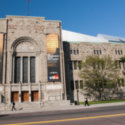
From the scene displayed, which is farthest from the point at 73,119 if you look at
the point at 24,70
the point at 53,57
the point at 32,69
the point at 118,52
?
the point at 118,52

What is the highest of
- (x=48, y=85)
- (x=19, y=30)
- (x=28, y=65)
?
(x=19, y=30)

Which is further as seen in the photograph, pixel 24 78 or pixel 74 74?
pixel 74 74

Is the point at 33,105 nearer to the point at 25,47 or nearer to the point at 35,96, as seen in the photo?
the point at 35,96

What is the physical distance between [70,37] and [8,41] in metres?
46.2

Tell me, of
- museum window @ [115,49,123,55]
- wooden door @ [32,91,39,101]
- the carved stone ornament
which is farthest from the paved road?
museum window @ [115,49,123,55]

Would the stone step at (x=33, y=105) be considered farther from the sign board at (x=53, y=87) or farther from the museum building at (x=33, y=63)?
the sign board at (x=53, y=87)

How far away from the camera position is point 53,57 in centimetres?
3341

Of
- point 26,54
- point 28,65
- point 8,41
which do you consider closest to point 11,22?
point 8,41

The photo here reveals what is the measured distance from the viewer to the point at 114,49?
1660 inches

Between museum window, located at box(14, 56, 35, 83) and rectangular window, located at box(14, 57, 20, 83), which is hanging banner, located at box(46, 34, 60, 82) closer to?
museum window, located at box(14, 56, 35, 83)

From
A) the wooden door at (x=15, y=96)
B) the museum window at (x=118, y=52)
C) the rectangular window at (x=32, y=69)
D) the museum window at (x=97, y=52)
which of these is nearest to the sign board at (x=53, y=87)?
the rectangular window at (x=32, y=69)

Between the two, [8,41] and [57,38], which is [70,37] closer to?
[57,38]

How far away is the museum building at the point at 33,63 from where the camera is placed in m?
31.4

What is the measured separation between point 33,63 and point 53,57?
5657 millimetres
